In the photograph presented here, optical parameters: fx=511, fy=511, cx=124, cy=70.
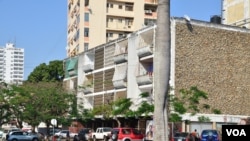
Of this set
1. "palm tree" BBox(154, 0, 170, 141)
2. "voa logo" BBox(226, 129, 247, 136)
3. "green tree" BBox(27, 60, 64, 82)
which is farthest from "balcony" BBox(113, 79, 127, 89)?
"voa logo" BBox(226, 129, 247, 136)

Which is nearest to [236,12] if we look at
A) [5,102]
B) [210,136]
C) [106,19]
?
[106,19]

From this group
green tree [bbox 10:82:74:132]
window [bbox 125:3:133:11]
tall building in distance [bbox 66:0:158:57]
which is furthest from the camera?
window [bbox 125:3:133:11]

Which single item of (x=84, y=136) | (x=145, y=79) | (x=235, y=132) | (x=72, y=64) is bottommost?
(x=84, y=136)

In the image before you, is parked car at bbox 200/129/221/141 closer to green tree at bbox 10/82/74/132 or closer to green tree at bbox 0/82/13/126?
green tree at bbox 10/82/74/132

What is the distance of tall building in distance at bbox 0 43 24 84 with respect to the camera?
16475cm

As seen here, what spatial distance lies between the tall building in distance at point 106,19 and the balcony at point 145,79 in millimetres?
26286

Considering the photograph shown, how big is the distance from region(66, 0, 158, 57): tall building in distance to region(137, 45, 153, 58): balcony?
2550cm

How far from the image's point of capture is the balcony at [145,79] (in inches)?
1938

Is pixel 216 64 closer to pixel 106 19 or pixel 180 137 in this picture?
pixel 180 137

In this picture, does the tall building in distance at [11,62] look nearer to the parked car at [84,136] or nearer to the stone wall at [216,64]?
the parked car at [84,136]

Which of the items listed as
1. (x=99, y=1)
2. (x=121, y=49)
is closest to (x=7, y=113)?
(x=121, y=49)

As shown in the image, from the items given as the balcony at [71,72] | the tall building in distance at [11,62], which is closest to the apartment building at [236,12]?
the balcony at [71,72]

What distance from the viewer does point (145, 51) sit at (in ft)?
165

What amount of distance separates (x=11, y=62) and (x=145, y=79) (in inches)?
4917
